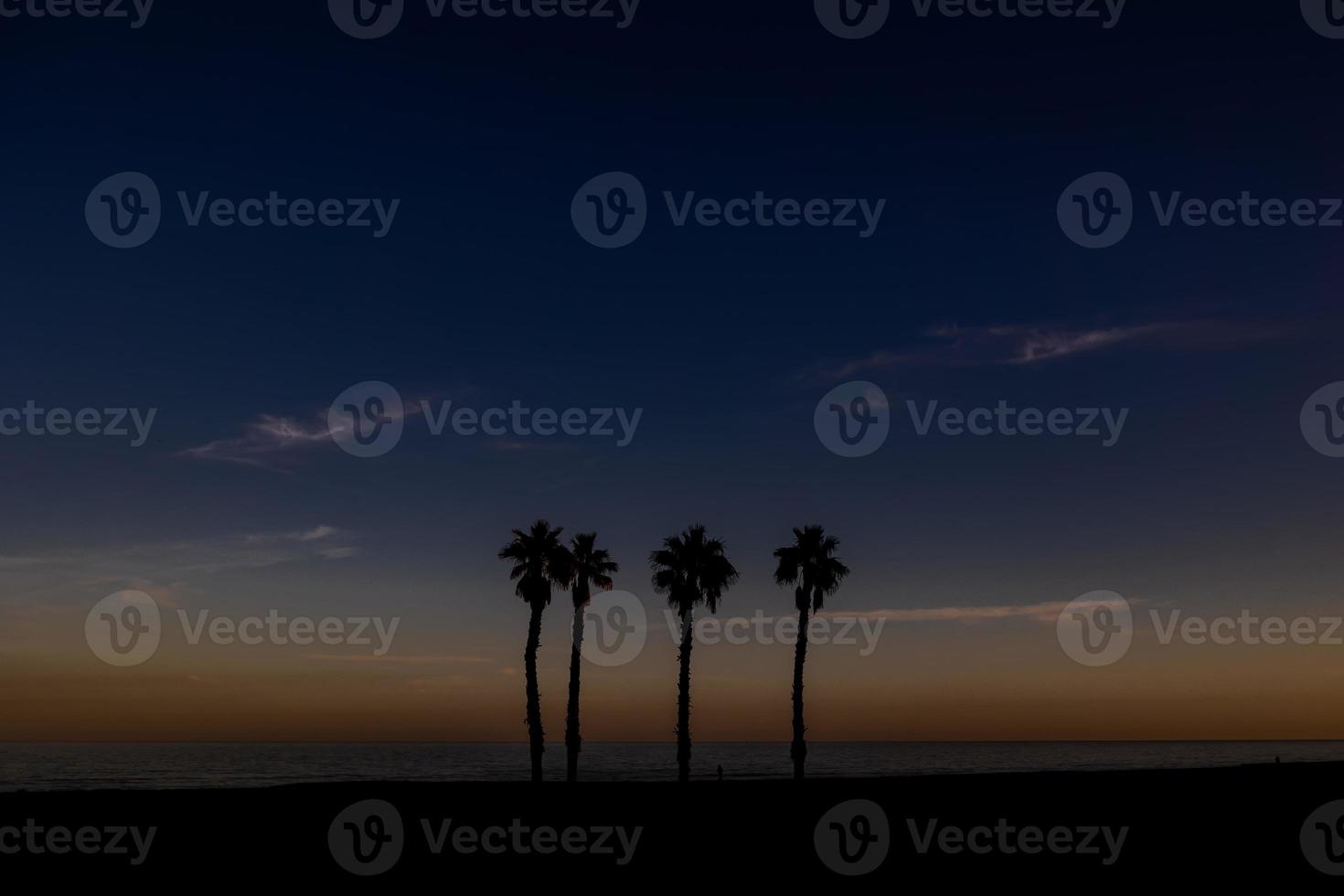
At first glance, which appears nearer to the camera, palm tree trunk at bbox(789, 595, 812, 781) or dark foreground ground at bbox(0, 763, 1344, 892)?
dark foreground ground at bbox(0, 763, 1344, 892)

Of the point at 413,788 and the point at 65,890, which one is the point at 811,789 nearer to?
the point at 413,788

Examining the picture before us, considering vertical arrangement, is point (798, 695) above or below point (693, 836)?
above

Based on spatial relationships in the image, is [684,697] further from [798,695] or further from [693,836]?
[693,836]

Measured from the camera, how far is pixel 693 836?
99.0ft

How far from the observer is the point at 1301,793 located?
35688mm

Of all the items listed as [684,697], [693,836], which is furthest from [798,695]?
[693,836]

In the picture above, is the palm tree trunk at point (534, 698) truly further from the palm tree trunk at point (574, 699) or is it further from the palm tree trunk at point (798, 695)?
the palm tree trunk at point (798, 695)

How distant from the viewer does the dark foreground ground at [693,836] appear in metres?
25.2

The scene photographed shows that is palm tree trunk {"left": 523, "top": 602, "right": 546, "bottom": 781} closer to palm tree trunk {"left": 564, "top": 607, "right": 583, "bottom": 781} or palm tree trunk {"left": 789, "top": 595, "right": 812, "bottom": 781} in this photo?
palm tree trunk {"left": 564, "top": 607, "right": 583, "bottom": 781}

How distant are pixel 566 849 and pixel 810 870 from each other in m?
6.96

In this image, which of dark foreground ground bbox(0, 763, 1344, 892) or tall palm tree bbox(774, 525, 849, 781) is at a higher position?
tall palm tree bbox(774, 525, 849, 781)

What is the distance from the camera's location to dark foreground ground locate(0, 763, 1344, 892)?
2522 centimetres

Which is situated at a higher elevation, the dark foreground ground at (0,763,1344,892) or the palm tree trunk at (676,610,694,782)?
the palm tree trunk at (676,610,694,782)

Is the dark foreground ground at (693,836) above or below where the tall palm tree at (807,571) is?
below
